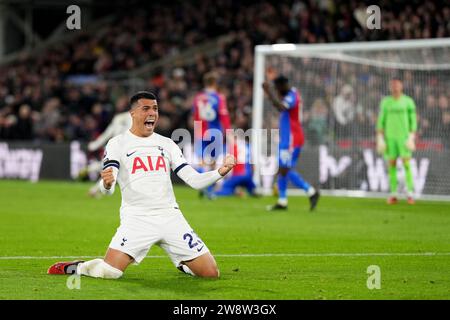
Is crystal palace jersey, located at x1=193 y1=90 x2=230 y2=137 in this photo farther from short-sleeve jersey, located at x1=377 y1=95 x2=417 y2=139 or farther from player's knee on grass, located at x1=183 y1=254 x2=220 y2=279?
player's knee on grass, located at x1=183 y1=254 x2=220 y2=279

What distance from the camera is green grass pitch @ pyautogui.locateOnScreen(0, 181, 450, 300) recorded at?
8.02 metres

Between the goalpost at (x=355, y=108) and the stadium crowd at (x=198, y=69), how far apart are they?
3cm

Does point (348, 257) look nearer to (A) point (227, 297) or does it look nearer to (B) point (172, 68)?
(A) point (227, 297)

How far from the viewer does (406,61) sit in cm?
2048

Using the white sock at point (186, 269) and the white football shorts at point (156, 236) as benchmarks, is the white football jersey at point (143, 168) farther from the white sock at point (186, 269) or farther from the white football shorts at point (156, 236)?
the white sock at point (186, 269)

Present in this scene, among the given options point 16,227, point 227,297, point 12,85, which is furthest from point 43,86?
point 227,297

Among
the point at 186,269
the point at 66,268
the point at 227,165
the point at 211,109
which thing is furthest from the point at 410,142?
the point at 66,268

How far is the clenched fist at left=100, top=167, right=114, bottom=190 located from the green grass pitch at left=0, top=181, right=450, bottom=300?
861 millimetres

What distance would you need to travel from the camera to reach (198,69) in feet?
101

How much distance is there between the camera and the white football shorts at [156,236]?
8641 millimetres

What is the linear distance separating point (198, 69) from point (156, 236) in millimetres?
22396

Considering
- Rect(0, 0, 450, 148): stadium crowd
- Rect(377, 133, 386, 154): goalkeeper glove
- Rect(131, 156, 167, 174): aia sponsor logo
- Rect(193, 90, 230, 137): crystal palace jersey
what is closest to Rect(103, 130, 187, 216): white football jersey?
Rect(131, 156, 167, 174): aia sponsor logo

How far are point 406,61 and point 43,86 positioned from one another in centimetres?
1748

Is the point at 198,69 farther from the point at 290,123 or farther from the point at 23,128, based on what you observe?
the point at 290,123
